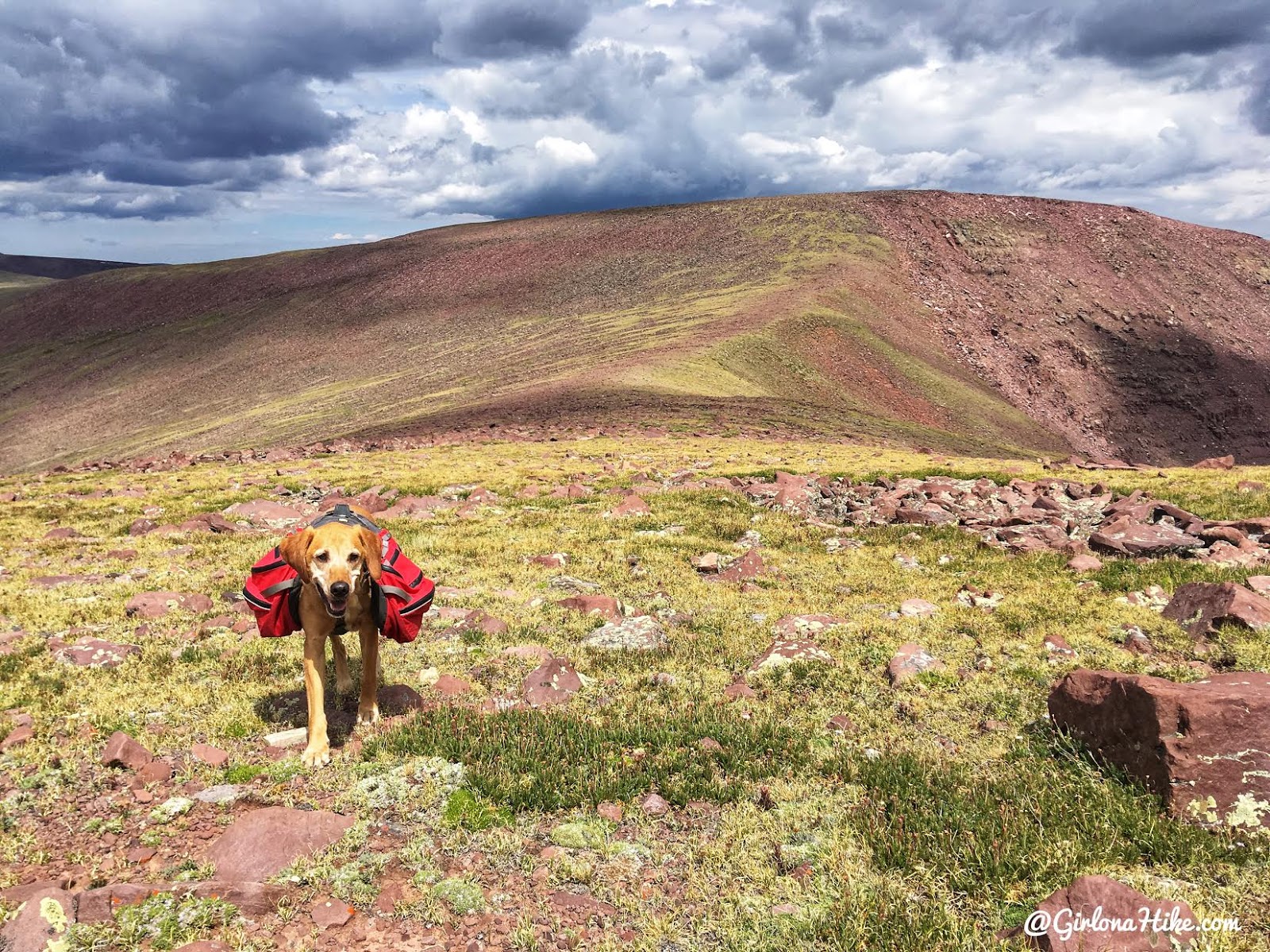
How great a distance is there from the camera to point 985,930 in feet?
16.0

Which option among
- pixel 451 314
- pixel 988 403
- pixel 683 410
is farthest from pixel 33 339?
pixel 988 403

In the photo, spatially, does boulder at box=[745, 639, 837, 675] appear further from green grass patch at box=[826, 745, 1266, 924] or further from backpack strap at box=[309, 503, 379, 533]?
backpack strap at box=[309, 503, 379, 533]

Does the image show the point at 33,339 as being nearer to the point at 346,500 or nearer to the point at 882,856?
the point at 346,500

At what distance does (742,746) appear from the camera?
24.6ft

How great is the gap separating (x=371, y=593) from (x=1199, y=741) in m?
7.50

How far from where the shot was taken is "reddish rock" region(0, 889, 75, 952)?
466 cm

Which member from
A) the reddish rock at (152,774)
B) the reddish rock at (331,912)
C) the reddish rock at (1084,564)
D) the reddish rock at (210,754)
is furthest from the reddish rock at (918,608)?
the reddish rock at (152,774)

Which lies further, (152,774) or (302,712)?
(302,712)

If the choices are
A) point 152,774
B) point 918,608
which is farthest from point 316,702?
point 918,608

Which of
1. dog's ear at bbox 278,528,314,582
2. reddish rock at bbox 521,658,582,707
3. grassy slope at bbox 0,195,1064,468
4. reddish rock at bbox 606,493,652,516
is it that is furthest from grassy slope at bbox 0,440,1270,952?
grassy slope at bbox 0,195,1064,468

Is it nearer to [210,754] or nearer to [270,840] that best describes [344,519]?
[210,754]

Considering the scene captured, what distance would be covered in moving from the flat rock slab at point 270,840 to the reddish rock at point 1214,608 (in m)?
10.3

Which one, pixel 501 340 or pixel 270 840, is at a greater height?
pixel 501 340

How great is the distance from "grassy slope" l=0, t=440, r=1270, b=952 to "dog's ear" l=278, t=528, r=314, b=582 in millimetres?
1926
